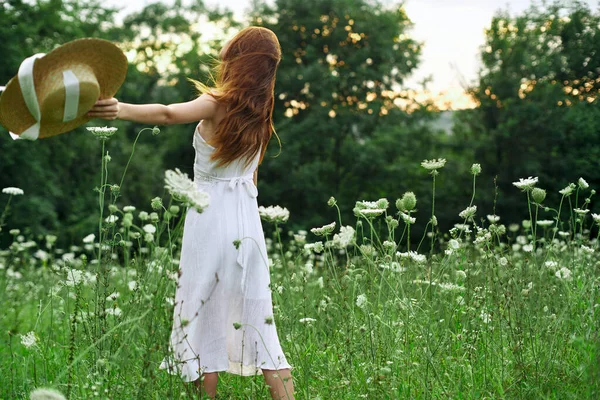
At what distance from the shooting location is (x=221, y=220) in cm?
321

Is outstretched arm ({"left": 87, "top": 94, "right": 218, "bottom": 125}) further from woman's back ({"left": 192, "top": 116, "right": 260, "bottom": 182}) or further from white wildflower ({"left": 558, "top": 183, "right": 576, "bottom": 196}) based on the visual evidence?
white wildflower ({"left": 558, "top": 183, "right": 576, "bottom": 196})

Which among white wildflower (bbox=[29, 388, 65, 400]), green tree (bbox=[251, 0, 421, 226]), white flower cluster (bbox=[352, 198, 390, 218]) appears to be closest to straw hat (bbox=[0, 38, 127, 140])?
white wildflower (bbox=[29, 388, 65, 400])

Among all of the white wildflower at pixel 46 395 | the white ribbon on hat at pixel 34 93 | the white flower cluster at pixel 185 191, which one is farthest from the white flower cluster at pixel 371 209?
the white wildflower at pixel 46 395

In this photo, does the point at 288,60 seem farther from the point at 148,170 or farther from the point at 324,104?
the point at 148,170

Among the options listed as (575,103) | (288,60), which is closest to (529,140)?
(575,103)

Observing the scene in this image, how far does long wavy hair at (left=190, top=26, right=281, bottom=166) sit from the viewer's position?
10.6 feet

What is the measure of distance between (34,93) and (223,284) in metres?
1.20

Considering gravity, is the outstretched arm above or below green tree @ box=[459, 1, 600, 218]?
below

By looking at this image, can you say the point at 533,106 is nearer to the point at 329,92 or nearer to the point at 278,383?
the point at 329,92

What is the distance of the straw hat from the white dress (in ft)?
1.95

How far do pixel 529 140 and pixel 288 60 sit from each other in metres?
8.73

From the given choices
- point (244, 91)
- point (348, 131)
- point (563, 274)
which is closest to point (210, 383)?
point (244, 91)

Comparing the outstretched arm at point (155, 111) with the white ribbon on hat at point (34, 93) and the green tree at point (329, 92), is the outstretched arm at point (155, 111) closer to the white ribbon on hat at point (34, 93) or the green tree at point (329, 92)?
the white ribbon on hat at point (34, 93)

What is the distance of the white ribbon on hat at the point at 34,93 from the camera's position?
2631mm
